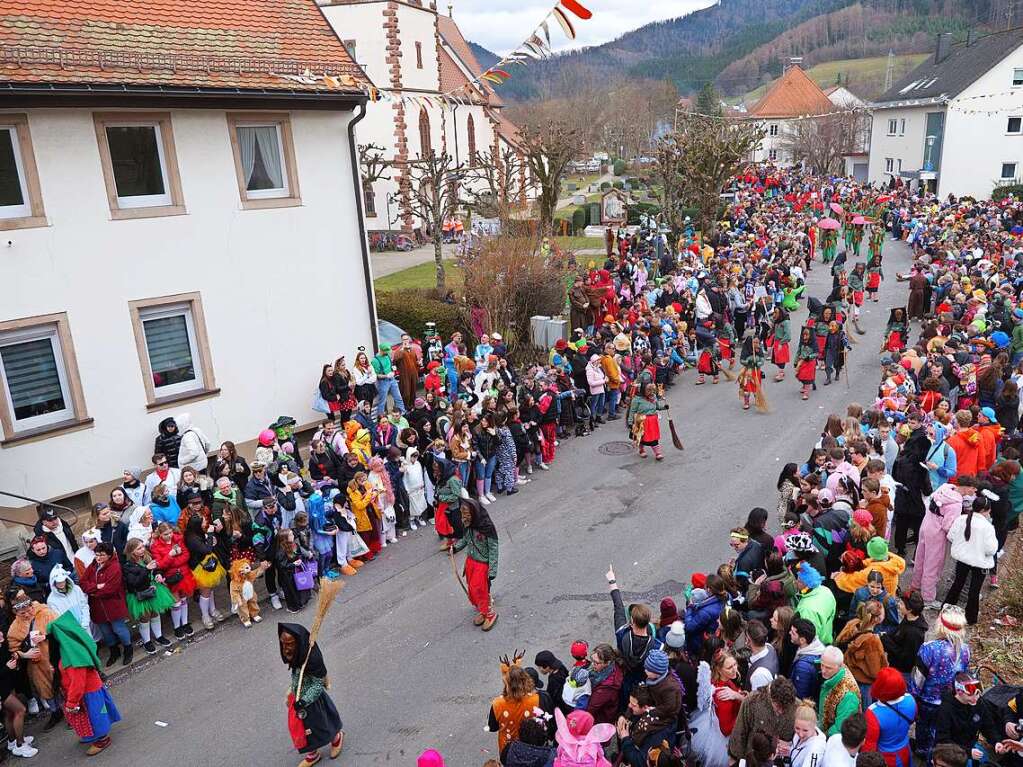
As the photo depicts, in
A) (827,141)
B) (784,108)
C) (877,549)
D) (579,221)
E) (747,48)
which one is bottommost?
(877,549)

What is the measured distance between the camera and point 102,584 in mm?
7801

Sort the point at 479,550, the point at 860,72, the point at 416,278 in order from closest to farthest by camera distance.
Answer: the point at 479,550 → the point at 416,278 → the point at 860,72

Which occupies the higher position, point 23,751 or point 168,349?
point 168,349

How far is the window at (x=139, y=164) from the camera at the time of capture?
11.1 meters

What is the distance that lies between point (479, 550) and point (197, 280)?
6821mm

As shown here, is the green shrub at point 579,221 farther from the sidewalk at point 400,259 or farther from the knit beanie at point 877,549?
the knit beanie at point 877,549

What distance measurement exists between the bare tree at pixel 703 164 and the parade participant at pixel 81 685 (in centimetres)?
2805

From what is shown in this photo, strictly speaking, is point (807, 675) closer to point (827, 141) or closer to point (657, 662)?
point (657, 662)

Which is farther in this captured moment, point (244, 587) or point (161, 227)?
point (161, 227)

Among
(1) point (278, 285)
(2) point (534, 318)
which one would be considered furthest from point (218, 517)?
(2) point (534, 318)

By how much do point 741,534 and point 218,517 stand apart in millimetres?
5689

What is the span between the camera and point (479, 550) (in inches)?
325

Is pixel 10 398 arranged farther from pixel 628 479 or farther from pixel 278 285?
pixel 628 479

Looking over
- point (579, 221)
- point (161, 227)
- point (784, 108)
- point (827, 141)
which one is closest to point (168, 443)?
point (161, 227)
